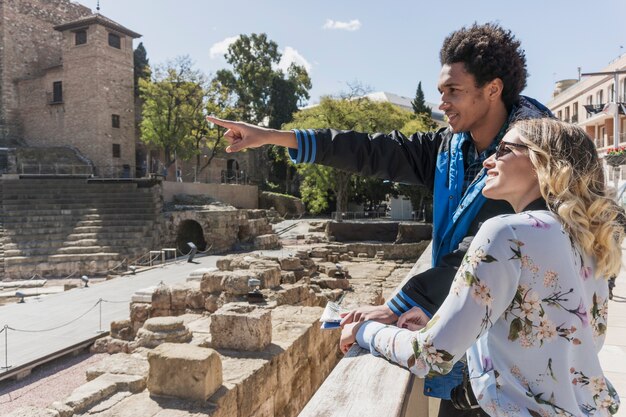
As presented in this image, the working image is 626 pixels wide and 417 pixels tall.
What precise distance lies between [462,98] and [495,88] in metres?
0.14

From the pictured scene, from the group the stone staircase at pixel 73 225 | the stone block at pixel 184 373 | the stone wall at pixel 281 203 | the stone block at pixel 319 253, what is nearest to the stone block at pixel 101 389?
the stone block at pixel 184 373

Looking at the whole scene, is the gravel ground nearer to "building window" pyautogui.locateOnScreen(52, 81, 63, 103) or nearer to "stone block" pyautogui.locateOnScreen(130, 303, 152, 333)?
"stone block" pyautogui.locateOnScreen(130, 303, 152, 333)

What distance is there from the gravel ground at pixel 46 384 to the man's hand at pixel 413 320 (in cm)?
782

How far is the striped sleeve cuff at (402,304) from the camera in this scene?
6.32 feet

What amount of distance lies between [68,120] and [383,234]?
23304 millimetres

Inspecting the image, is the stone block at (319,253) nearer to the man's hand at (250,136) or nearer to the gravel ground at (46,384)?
the gravel ground at (46,384)

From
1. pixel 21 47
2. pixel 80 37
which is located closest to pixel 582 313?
pixel 80 37

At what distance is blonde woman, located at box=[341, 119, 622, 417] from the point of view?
1.27 metres

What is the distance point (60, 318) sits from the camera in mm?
11883

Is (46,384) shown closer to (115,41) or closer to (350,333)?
(350,333)

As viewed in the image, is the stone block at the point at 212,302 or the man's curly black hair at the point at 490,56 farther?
the stone block at the point at 212,302

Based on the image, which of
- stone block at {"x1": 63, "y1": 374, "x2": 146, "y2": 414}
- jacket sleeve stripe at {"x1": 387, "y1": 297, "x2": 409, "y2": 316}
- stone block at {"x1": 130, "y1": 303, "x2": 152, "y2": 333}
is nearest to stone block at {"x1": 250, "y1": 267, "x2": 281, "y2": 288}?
stone block at {"x1": 130, "y1": 303, "x2": 152, "y2": 333}

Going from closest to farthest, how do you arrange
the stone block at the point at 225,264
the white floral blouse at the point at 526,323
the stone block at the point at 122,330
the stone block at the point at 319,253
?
1. the white floral blouse at the point at 526,323
2. the stone block at the point at 122,330
3. the stone block at the point at 225,264
4. the stone block at the point at 319,253

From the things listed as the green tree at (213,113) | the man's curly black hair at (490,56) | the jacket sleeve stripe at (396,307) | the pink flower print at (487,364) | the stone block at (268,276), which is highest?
the green tree at (213,113)
